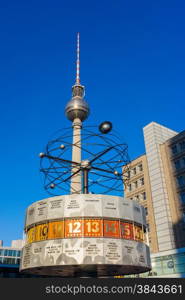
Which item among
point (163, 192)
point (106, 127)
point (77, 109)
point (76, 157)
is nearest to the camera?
point (106, 127)

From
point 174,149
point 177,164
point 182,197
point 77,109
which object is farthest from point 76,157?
point 174,149

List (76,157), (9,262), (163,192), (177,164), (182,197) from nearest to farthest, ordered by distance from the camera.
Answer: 1. (76,157)
2. (182,197)
3. (163,192)
4. (177,164)
5. (9,262)

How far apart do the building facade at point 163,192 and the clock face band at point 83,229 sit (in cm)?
3244

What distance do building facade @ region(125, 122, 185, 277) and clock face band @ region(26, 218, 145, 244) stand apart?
3244cm

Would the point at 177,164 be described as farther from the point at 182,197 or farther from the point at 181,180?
the point at 182,197

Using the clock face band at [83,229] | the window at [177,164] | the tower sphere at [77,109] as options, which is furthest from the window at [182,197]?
the clock face band at [83,229]

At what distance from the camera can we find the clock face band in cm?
2080

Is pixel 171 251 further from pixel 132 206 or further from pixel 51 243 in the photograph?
pixel 51 243

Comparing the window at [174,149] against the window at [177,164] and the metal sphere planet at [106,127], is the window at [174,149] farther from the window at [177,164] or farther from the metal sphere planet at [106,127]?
the metal sphere planet at [106,127]

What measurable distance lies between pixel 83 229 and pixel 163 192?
40.4 m

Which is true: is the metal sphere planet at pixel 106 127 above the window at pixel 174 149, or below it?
below

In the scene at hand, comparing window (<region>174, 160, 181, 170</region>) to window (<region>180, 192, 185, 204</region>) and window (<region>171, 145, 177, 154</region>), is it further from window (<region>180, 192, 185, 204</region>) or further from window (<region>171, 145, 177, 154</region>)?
window (<region>180, 192, 185, 204</region>)

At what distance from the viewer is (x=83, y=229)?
68.4 feet

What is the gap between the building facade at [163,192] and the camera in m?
52.3
